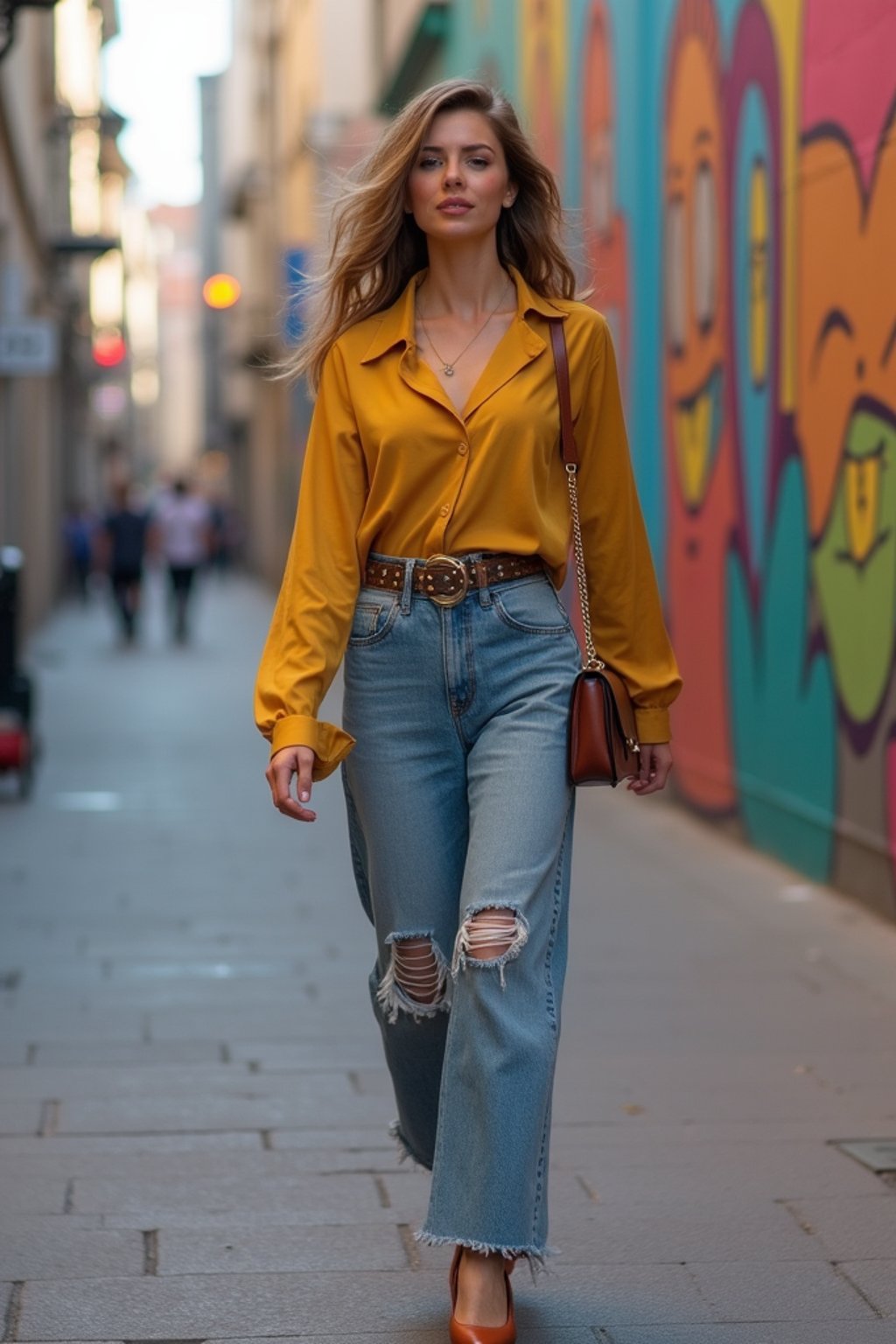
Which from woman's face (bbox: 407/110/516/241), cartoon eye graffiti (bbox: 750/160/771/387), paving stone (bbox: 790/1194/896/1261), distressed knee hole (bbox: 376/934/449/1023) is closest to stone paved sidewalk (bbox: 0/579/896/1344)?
paving stone (bbox: 790/1194/896/1261)

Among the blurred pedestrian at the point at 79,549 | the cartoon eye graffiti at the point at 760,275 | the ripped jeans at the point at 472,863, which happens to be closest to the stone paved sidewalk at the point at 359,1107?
the ripped jeans at the point at 472,863

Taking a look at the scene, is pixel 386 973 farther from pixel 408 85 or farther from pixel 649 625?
pixel 408 85

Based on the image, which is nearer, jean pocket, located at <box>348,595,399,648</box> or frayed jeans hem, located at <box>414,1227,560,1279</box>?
frayed jeans hem, located at <box>414,1227,560,1279</box>

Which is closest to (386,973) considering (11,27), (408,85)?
(11,27)

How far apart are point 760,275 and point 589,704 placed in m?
5.43

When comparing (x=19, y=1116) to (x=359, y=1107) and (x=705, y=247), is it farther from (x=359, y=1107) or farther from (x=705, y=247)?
(x=705, y=247)

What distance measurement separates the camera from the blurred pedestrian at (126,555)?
23938 millimetres

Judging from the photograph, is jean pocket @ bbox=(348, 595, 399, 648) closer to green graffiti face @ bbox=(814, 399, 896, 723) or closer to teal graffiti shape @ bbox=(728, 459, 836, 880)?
green graffiti face @ bbox=(814, 399, 896, 723)

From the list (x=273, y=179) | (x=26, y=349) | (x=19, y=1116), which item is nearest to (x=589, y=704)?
(x=19, y=1116)

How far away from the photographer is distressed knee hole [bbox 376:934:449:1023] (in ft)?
11.4

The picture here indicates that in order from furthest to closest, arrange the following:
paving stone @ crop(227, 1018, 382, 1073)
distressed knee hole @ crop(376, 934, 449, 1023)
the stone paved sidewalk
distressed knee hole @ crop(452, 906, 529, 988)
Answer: paving stone @ crop(227, 1018, 382, 1073)
the stone paved sidewalk
distressed knee hole @ crop(376, 934, 449, 1023)
distressed knee hole @ crop(452, 906, 529, 988)

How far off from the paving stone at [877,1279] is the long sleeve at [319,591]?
1.24 m

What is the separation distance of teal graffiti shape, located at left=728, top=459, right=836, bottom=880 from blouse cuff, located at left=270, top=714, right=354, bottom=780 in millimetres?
4376

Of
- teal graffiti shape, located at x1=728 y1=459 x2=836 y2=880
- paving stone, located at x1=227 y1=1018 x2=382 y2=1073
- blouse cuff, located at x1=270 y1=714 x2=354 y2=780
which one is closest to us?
blouse cuff, located at x1=270 y1=714 x2=354 y2=780
